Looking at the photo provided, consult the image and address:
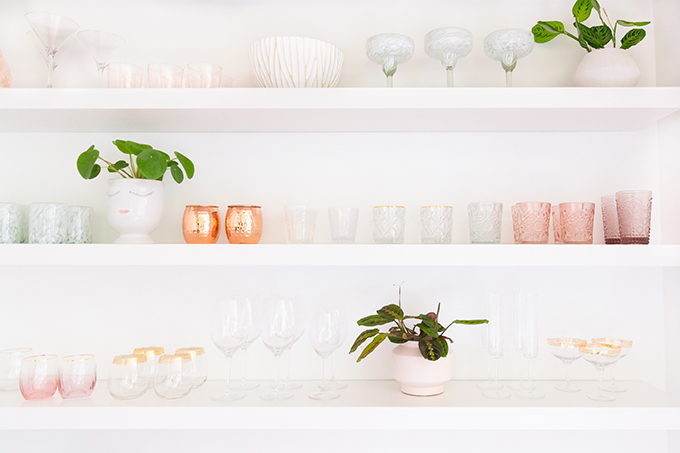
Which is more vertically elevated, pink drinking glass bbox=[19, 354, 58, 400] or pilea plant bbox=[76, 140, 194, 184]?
pilea plant bbox=[76, 140, 194, 184]

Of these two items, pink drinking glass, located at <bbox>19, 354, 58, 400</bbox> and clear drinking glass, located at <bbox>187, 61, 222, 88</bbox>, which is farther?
clear drinking glass, located at <bbox>187, 61, 222, 88</bbox>

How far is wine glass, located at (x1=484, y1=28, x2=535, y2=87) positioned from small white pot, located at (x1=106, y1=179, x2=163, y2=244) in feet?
3.30

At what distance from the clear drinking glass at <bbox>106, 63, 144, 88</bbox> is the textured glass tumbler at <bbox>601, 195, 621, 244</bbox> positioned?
51.3 inches

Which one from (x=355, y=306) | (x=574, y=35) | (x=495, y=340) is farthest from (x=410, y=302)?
(x=574, y=35)

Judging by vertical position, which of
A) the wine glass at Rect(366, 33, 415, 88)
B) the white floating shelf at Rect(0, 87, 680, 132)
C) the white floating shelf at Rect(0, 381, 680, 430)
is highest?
the wine glass at Rect(366, 33, 415, 88)

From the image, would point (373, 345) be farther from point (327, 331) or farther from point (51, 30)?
point (51, 30)

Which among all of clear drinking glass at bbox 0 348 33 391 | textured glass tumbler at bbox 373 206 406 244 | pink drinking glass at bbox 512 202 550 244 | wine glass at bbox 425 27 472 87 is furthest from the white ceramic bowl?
clear drinking glass at bbox 0 348 33 391

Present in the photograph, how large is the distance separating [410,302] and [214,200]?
0.67 m

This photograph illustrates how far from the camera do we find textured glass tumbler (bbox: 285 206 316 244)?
1185mm

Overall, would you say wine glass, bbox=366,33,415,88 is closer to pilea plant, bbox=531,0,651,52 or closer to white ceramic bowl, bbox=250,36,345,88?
white ceramic bowl, bbox=250,36,345,88

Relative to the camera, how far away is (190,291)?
1371 mm

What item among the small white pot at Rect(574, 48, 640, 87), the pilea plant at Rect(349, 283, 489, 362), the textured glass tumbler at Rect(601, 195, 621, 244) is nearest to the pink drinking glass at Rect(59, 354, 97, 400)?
the pilea plant at Rect(349, 283, 489, 362)

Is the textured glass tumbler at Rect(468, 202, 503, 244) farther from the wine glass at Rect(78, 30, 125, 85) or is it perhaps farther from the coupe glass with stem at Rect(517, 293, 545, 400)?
the wine glass at Rect(78, 30, 125, 85)

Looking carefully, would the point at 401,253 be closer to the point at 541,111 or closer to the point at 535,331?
the point at 535,331
